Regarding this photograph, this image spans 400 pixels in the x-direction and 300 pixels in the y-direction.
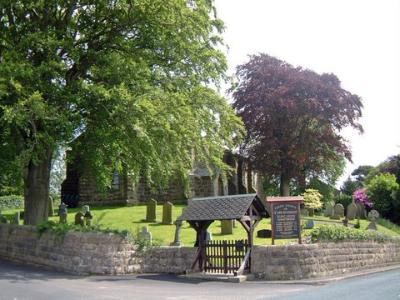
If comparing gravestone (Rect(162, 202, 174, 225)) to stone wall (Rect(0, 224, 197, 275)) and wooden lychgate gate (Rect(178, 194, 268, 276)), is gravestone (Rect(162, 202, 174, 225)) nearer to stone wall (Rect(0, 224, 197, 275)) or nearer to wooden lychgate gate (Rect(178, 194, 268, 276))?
stone wall (Rect(0, 224, 197, 275))

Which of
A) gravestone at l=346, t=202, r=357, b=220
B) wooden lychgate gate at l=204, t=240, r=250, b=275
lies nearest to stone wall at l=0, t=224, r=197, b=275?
wooden lychgate gate at l=204, t=240, r=250, b=275

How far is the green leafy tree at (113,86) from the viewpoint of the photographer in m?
18.0

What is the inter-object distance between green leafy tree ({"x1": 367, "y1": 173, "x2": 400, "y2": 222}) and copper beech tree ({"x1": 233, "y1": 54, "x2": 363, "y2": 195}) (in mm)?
5931

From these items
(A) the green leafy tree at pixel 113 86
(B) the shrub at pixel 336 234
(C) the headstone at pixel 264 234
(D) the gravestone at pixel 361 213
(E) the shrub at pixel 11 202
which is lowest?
(C) the headstone at pixel 264 234

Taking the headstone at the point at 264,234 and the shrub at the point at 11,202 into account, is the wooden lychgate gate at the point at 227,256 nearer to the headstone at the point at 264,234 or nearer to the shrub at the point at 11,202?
the headstone at the point at 264,234

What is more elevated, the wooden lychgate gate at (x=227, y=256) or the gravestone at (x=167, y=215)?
the gravestone at (x=167, y=215)

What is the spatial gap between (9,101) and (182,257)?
27.7 ft

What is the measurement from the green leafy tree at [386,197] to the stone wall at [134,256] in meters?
26.2

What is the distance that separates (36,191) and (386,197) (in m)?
33.2

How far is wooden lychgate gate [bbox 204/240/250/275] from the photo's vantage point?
16344mm

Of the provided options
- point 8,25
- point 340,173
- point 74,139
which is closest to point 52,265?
point 74,139

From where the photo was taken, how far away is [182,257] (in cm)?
1748

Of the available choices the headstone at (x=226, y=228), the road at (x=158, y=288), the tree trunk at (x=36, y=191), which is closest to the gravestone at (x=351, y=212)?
the headstone at (x=226, y=228)

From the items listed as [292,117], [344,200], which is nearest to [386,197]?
[344,200]
